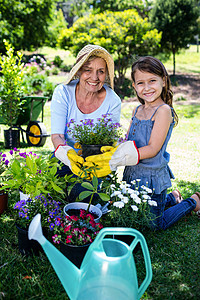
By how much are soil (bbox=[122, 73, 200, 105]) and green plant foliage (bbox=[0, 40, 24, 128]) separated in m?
5.17

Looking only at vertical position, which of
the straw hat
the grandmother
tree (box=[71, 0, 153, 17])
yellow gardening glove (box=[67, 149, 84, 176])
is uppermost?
tree (box=[71, 0, 153, 17])

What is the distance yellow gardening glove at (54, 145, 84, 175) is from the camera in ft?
5.65

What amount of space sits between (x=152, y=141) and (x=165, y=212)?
558mm

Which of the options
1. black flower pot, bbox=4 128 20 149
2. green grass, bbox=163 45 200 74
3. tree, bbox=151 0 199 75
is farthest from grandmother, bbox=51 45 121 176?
green grass, bbox=163 45 200 74

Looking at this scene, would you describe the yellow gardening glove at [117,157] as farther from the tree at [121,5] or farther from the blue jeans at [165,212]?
the tree at [121,5]

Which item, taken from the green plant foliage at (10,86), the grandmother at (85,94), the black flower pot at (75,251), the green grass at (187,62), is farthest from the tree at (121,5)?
the black flower pot at (75,251)

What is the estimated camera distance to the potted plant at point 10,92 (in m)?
3.70

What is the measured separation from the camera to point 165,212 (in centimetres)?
200

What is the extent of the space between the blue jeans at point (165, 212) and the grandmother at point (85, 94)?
0.68 m

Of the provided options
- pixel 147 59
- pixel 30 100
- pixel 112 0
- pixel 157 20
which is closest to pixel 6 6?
pixel 112 0

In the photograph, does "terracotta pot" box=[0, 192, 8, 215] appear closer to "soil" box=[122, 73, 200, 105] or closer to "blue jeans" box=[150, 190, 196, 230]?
"blue jeans" box=[150, 190, 196, 230]

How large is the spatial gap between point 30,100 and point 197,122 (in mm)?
3696

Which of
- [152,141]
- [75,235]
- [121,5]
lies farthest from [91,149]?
[121,5]

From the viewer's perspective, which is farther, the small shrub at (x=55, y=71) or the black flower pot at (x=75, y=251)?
the small shrub at (x=55, y=71)
